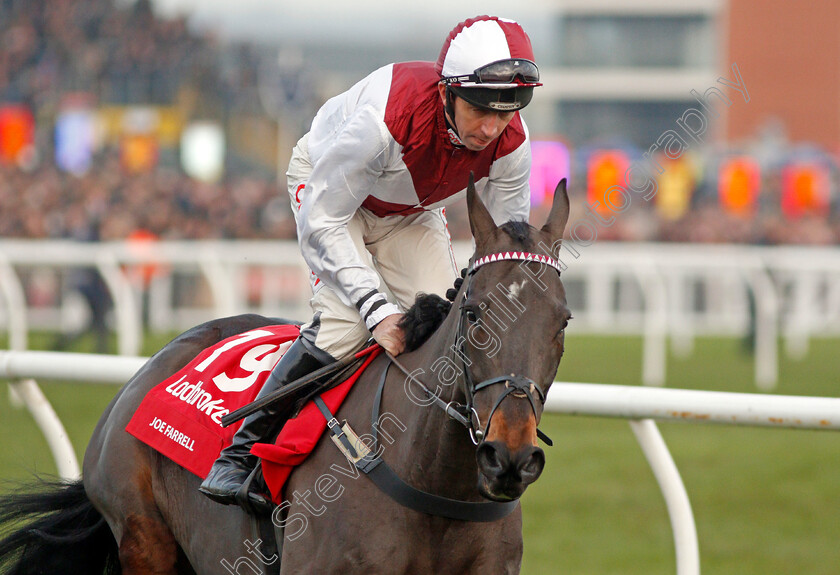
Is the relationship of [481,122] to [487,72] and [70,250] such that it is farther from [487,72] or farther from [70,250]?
[70,250]

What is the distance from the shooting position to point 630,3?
4284cm

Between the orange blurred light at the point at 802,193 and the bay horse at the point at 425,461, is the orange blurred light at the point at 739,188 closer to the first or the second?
the orange blurred light at the point at 802,193

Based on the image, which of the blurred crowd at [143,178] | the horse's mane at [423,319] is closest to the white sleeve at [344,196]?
the horse's mane at [423,319]

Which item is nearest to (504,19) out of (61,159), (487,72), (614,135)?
(487,72)

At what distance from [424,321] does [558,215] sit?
0.46 meters

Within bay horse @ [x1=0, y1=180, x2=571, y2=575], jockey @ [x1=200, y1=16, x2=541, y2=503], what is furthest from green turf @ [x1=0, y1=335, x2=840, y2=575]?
jockey @ [x1=200, y1=16, x2=541, y2=503]

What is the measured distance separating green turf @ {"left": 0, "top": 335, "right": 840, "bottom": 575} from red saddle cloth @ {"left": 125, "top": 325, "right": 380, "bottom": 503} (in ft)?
2.45

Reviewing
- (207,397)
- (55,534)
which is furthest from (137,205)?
(207,397)

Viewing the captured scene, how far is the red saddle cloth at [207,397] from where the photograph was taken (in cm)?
332

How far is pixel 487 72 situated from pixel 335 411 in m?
0.94

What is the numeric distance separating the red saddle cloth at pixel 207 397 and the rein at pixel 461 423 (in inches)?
7.1

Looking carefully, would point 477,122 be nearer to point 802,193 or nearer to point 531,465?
point 531,465

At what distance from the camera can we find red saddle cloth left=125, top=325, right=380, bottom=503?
3.32 m

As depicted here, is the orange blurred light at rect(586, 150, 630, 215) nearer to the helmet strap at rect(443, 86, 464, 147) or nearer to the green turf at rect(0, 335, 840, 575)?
the green turf at rect(0, 335, 840, 575)
